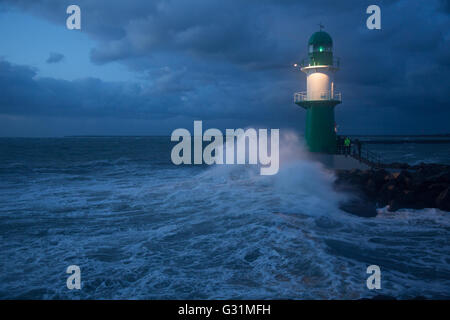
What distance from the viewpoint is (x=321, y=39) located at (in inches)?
637

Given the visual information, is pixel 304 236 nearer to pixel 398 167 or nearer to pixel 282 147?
pixel 398 167

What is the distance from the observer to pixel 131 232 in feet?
26.0

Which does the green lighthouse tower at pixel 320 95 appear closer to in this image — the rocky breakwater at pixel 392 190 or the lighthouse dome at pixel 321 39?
the lighthouse dome at pixel 321 39

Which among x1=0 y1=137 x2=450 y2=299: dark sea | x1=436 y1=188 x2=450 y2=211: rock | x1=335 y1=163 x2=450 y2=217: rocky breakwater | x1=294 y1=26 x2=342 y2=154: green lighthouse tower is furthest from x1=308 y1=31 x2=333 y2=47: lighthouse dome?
x1=436 y1=188 x2=450 y2=211: rock

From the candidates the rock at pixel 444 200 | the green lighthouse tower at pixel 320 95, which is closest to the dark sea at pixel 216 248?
the rock at pixel 444 200

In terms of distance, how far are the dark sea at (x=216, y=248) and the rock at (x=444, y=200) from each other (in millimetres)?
533

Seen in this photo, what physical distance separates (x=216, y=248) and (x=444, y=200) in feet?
26.9

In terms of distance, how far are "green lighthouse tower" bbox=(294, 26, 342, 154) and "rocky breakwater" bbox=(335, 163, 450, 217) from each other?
3.02m

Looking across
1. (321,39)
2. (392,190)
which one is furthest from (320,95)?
(392,190)

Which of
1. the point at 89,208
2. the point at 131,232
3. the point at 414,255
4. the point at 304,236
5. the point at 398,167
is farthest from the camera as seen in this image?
the point at 398,167
